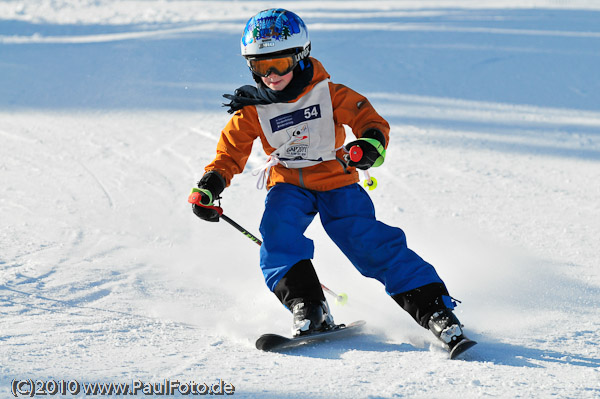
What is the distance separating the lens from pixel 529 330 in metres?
3.30

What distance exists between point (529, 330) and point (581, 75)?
7246 millimetres

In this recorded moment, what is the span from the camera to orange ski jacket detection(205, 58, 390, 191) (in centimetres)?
342

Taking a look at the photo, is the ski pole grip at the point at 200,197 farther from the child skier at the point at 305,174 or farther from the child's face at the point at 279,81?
the child's face at the point at 279,81

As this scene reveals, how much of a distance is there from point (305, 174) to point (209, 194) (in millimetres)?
530

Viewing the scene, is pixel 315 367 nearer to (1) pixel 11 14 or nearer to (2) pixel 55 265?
(2) pixel 55 265

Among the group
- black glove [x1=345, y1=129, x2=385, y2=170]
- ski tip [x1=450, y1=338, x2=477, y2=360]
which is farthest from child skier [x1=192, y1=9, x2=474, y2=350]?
ski tip [x1=450, y1=338, x2=477, y2=360]

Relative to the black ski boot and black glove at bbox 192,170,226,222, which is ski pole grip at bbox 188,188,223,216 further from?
the black ski boot

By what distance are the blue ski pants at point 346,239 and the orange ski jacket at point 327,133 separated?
0.23ft

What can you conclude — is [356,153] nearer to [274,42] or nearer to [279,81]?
[279,81]

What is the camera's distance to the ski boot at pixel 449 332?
286 centimetres

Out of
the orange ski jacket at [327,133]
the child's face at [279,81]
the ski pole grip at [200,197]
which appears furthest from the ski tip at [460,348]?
the child's face at [279,81]

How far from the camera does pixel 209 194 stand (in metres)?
3.32

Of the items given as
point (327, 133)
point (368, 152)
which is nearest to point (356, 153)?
point (368, 152)

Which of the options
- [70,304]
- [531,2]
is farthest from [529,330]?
[531,2]
